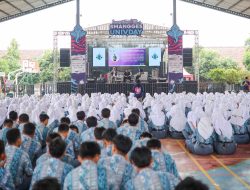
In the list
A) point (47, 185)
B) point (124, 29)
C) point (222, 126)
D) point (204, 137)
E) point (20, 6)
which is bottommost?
point (204, 137)

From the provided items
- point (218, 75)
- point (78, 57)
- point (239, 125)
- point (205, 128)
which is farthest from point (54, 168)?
point (218, 75)

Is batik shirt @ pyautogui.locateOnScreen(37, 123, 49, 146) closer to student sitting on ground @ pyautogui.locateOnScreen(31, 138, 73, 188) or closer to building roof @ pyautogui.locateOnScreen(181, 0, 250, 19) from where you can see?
student sitting on ground @ pyautogui.locateOnScreen(31, 138, 73, 188)

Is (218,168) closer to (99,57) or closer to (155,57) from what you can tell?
(155,57)

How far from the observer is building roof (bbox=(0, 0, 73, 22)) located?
19.5 m

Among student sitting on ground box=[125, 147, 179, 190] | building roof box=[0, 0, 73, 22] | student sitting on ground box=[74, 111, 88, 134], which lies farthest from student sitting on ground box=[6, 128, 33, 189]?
building roof box=[0, 0, 73, 22]

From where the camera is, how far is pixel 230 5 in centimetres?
2175

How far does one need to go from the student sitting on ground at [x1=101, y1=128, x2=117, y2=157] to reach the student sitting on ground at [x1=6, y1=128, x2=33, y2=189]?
856 millimetres

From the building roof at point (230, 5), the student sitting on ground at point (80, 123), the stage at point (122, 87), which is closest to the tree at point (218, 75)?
the building roof at point (230, 5)

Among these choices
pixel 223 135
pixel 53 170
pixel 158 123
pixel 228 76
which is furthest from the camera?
pixel 228 76

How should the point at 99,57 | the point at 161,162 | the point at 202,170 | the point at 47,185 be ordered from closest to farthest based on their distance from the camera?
the point at 47,185 < the point at 161,162 < the point at 202,170 < the point at 99,57

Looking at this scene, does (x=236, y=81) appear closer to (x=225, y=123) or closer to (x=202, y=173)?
(x=225, y=123)

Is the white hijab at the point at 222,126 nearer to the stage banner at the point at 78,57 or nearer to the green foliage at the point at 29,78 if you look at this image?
the stage banner at the point at 78,57

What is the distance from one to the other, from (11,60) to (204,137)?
115ft

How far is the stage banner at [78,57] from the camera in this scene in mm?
21031
